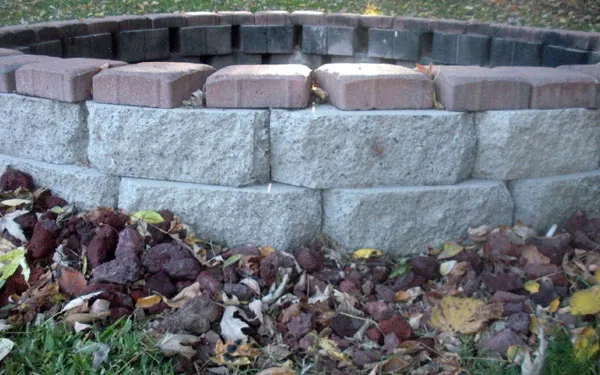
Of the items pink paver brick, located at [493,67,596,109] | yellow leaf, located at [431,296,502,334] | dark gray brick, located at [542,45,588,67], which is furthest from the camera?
dark gray brick, located at [542,45,588,67]

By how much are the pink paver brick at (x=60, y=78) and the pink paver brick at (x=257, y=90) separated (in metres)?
0.58

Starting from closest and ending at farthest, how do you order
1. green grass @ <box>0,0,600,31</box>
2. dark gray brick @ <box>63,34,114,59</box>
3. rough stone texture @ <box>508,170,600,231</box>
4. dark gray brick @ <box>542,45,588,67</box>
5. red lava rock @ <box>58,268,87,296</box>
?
red lava rock @ <box>58,268,87,296</box> < rough stone texture @ <box>508,170,600,231</box> < dark gray brick @ <box>542,45,588,67</box> < dark gray brick @ <box>63,34,114,59</box> < green grass @ <box>0,0,600,31</box>

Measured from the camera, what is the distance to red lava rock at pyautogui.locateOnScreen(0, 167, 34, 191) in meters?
3.42

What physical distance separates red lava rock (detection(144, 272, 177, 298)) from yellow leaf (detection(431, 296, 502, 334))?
1042 mm

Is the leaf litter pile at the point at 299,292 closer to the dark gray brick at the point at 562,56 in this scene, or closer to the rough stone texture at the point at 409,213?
the rough stone texture at the point at 409,213

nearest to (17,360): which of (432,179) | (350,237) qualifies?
(350,237)

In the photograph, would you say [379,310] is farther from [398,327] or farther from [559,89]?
[559,89]

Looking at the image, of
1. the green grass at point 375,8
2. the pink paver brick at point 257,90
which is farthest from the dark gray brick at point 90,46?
the pink paver brick at point 257,90

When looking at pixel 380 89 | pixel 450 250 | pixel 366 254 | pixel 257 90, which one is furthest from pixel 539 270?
pixel 257 90

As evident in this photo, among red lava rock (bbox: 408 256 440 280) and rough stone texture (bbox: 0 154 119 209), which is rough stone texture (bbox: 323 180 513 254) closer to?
red lava rock (bbox: 408 256 440 280)

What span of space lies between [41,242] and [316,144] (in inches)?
49.1

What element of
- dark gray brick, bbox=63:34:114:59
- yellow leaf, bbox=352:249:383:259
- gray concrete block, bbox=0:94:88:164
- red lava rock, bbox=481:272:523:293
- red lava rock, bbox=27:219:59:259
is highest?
→ dark gray brick, bbox=63:34:114:59

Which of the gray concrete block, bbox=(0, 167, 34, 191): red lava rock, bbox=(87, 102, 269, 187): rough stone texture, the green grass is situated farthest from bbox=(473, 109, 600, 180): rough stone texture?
the green grass

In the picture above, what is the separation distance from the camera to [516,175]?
127 inches
